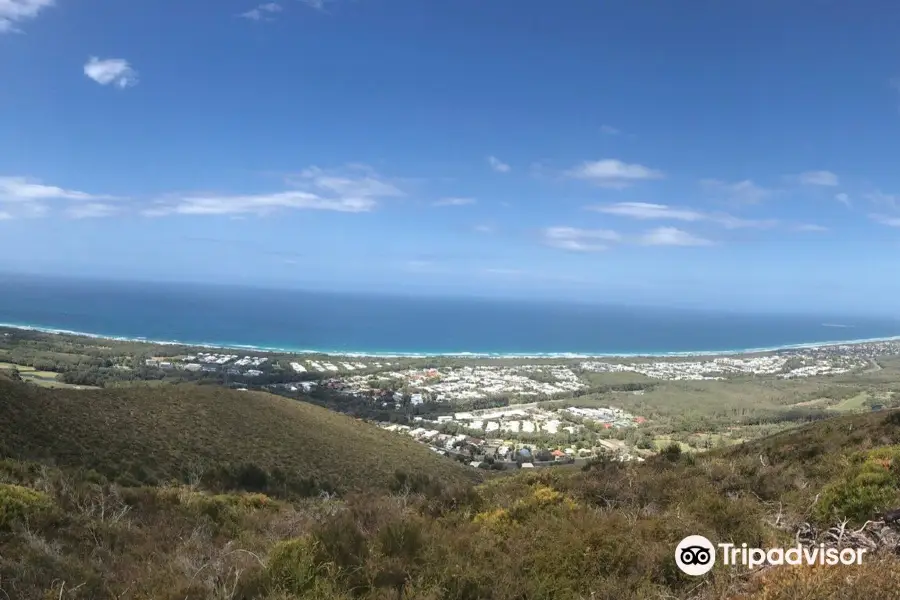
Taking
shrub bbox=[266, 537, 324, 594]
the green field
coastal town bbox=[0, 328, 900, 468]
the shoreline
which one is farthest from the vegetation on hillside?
the shoreline

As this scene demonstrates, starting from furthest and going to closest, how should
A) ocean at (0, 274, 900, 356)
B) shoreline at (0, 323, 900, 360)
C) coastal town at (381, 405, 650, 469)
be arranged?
ocean at (0, 274, 900, 356) → shoreline at (0, 323, 900, 360) → coastal town at (381, 405, 650, 469)

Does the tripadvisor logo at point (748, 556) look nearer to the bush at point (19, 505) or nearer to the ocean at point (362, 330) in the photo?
the bush at point (19, 505)

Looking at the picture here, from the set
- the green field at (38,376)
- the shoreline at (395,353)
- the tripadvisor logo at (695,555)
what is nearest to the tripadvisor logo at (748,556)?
the tripadvisor logo at (695,555)

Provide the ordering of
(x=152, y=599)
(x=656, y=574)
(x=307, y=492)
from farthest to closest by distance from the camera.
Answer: (x=307, y=492) < (x=656, y=574) < (x=152, y=599)

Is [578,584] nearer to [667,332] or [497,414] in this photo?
[497,414]

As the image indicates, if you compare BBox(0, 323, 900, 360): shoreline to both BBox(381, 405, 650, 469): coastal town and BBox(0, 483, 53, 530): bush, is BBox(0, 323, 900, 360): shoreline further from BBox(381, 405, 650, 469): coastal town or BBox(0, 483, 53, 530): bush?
BBox(0, 483, 53, 530): bush

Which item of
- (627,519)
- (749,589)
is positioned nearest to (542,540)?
(627,519)
